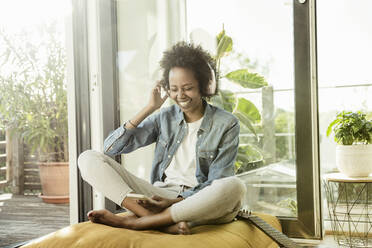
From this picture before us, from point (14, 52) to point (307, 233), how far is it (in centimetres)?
182

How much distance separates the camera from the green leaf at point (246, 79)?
7.70 ft

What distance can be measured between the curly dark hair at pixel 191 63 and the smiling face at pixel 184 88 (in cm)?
3

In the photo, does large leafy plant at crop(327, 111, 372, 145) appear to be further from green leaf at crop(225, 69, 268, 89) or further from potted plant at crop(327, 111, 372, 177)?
green leaf at crop(225, 69, 268, 89)

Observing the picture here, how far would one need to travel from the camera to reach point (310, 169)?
224 centimetres

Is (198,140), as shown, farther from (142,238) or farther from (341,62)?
(341,62)

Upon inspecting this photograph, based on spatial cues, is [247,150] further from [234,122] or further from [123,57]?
[123,57]

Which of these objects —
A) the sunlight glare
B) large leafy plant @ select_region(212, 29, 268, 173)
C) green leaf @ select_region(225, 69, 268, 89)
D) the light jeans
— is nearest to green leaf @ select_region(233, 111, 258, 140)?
large leafy plant @ select_region(212, 29, 268, 173)

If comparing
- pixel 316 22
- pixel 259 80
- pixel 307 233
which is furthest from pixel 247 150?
pixel 316 22

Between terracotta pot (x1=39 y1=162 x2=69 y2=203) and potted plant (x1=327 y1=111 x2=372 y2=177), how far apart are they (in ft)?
5.24

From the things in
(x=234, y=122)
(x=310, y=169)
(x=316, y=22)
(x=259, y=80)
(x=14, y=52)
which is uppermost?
(x=316, y=22)

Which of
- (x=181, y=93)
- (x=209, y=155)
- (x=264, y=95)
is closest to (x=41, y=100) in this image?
(x=181, y=93)

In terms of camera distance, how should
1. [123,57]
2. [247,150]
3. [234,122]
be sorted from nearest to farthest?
[234,122]
[247,150]
[123,57]

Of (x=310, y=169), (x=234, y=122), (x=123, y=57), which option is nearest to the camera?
(x=234, y=122)

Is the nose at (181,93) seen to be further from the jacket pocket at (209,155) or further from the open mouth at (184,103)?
the jacket pocket at (209,155)
